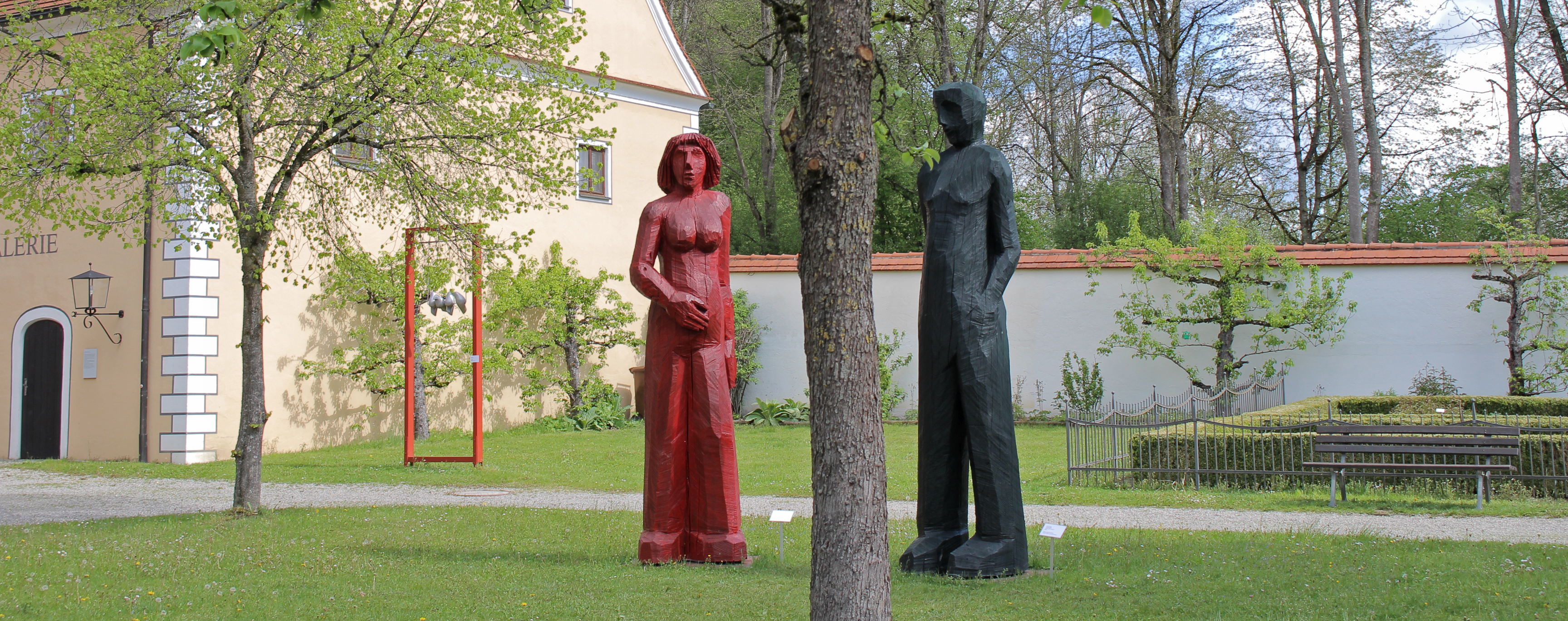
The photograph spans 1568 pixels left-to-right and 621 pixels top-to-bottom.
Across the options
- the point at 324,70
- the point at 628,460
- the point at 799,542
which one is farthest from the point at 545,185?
the point at 628,460

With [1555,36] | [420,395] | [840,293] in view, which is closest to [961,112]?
[840,293]

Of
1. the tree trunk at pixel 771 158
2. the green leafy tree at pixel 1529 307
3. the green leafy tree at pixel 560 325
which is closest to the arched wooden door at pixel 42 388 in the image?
the green leafy tree at pixel 560 325

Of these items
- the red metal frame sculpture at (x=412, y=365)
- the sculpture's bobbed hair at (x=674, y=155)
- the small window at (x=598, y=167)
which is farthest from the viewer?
the small window at (x=598, y=167)

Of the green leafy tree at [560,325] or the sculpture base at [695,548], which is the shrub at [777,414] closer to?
the green leafy tree at [560,325]

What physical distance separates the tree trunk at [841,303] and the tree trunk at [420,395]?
14430 mm

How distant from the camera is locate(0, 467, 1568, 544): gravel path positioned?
8320 mm

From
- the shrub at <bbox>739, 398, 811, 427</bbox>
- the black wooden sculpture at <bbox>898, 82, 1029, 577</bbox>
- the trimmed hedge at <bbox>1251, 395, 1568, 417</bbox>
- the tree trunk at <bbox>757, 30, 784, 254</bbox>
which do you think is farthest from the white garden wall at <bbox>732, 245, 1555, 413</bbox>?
the black wooden sculpture at <bbox>898, 82, 1029, 577</bbox>

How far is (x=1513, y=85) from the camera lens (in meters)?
22.6

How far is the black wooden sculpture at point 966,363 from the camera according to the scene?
637 cm

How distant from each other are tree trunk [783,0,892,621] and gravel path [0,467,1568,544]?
196 inches

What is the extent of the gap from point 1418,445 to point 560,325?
13.6 m

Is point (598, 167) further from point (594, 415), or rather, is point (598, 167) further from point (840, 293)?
point (840, 293)

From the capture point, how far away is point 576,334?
1984 cm

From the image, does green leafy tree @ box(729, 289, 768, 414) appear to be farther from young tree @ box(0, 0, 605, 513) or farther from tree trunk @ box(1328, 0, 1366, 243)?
tree trunk @ box(1328, 0, 1366, 243)
